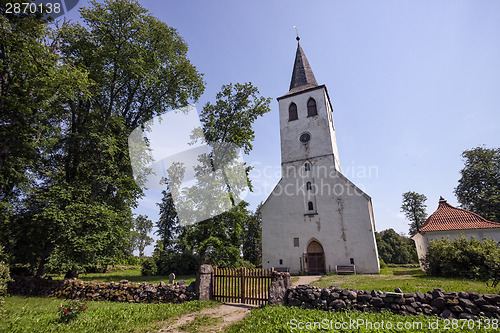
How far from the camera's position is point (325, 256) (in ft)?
67.1

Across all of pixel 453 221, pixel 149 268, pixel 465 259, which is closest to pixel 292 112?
pixel 453 221

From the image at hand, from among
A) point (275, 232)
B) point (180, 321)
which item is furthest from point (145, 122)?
point (275, 232)

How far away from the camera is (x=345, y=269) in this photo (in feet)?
63.3

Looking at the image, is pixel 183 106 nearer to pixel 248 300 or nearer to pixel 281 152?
pixel 281 152

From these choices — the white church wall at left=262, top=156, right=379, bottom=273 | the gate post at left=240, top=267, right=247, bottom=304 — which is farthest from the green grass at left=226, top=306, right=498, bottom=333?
the white church wall at left=262, top=156, right=379, bottom=273

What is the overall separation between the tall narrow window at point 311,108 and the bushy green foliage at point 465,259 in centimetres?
1622

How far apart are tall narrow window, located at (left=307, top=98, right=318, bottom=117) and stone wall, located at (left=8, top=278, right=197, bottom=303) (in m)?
21.6

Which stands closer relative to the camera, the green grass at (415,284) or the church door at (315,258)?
the green grass at (415,284)

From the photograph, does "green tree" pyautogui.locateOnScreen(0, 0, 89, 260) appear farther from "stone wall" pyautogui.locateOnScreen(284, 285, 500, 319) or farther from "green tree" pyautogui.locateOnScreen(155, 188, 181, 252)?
"green tree" pyautogui.locateOnScreen(155, 188, 181, 252)

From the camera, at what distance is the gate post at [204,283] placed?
9.55 metres

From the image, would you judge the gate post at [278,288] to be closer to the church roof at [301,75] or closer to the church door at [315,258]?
the church door at [315,258]

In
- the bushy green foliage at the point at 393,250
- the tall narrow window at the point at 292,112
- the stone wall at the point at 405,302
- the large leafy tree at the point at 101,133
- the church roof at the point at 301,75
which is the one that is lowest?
the bushy green foliage at the point at 393,250

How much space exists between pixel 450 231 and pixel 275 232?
48.1 feet

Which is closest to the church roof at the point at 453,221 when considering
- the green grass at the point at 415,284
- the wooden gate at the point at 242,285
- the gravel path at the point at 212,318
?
the green grass at the point at 415,284
